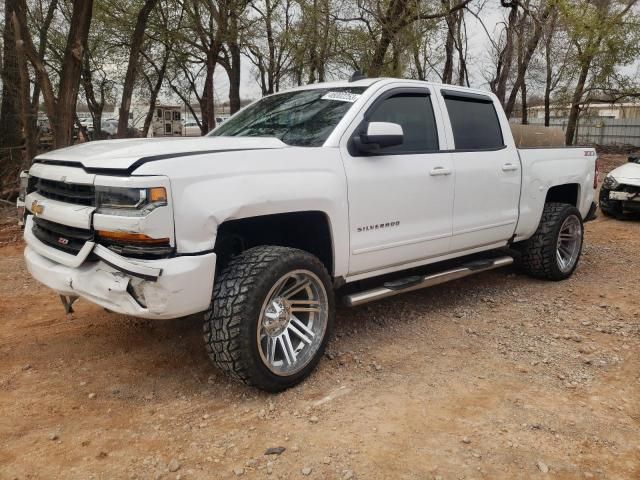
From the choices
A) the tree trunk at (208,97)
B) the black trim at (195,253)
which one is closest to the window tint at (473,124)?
the black trim at (195,253)

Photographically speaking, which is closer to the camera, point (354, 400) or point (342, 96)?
point (354, 400)

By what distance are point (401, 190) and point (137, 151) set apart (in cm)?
187

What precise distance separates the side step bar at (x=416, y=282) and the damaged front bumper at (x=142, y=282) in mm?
1206

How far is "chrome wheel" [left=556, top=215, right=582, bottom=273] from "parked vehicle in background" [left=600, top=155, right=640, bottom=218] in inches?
174

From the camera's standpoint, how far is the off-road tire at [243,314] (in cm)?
315

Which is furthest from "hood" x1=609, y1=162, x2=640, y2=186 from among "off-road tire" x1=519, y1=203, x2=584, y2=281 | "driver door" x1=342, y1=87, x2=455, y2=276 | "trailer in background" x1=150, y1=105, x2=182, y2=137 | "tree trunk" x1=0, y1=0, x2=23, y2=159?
"trailer in background" x1=150, y1=105, x2=182, y2=137

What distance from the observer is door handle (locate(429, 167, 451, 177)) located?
4.35m

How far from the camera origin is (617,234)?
898cm

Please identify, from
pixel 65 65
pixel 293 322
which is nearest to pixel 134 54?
pixel 65 65

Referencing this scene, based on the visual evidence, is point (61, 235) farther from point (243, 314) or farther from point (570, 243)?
point (570, 243)

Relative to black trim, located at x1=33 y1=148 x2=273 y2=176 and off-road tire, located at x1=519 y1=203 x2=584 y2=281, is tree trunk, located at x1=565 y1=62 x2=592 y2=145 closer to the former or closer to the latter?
off-road tire, located at x1=519 y1=203 x2=584 y2=281

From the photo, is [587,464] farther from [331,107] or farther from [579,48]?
[579,48]

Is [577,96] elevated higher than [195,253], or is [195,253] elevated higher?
[577,96]

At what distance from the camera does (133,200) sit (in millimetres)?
2895
